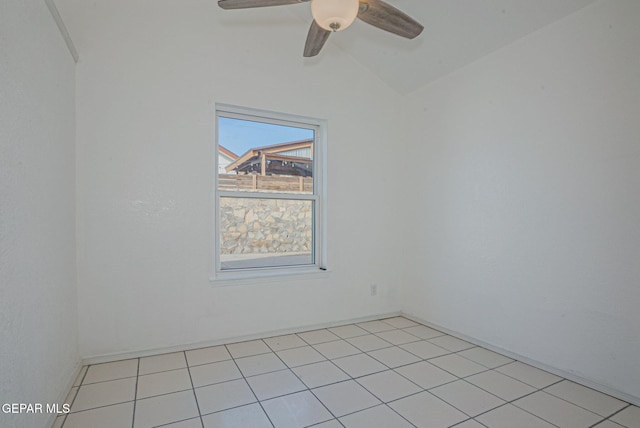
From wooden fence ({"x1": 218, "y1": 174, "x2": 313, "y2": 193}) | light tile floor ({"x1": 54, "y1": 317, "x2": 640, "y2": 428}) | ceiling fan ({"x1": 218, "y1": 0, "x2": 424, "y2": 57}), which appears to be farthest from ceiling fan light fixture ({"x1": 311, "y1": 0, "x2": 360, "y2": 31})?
light tile floor ({"x1": 54, "y1": 317, "x2": 640, "y2": 428})

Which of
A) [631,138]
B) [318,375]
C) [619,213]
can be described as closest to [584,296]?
[619,213]

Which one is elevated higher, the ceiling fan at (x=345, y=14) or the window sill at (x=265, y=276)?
the ceiling fan at (x=345, y=14)

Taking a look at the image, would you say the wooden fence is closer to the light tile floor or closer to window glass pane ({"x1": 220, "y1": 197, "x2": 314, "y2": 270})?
window glass pane ({"x1": 220, "y1": 197, "x2": 314, "y2": 270})

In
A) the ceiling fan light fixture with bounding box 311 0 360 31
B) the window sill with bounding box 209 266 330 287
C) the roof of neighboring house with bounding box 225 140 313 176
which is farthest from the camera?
the roof of neighboring house with bounding box 225 140 313 176

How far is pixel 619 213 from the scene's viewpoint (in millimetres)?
2041

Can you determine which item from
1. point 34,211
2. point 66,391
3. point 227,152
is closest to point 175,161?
point 227,152

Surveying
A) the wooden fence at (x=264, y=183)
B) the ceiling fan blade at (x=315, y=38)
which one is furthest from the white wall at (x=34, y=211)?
the ceiling fan blade at (x=315, y=38)

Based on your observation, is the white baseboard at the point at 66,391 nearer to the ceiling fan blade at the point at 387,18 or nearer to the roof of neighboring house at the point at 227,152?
the roof of neighboring house at the point at 227,152

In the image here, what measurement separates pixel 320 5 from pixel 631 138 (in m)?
1.97

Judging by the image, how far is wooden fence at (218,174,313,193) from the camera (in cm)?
310

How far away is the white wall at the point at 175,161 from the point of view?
99.1 inches

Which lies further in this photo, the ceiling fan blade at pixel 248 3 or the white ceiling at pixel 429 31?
the white ceiling at pixel 429 31

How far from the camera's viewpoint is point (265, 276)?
3100mm

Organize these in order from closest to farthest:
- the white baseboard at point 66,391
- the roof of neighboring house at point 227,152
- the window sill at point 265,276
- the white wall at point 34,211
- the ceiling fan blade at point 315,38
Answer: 1. the white wall at point 34,211
2. the white baseboard at point 66,391
3. the ceiling fan blade at point 315,38
4. the window sill at point 265,276
5. the roof of neighboring house at point 227,152
